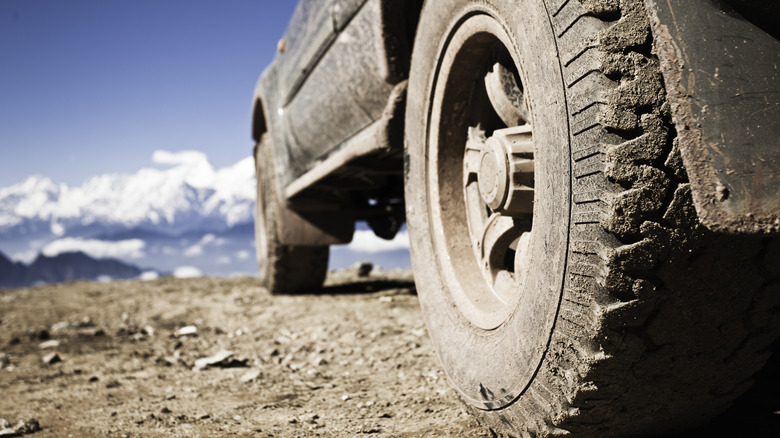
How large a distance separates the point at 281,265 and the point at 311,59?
2146 millimetres

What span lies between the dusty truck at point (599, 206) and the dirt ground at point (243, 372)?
0.34 meters

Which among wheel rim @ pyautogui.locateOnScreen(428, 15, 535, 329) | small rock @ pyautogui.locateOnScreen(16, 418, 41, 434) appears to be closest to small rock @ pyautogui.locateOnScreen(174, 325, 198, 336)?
small rock @ pyautogui.locateOnScreen(16, 418, 41, 434)

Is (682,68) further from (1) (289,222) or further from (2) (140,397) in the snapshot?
(1) (289,222)

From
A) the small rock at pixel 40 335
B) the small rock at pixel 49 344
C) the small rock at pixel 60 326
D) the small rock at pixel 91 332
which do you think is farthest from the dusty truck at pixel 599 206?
the small rock at pixel 60 326

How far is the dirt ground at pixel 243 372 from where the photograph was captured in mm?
1820

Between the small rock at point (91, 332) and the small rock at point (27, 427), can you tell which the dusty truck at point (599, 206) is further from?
the small rock at point (91, 332)

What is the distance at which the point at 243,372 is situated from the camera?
2650mm

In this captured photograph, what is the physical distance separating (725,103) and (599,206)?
26 cm

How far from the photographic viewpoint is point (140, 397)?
2332 millimetres

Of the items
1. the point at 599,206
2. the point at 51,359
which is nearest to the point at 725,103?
the point at 599,206

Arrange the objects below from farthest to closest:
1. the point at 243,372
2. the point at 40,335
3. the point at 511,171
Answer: the point at 40,335
the point at 243,372
the point at 511,171

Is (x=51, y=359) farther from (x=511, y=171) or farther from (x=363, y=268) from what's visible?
(x=363, y=268)

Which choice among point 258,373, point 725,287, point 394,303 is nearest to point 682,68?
point 725,287

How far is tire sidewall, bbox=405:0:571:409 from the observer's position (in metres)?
1.16
